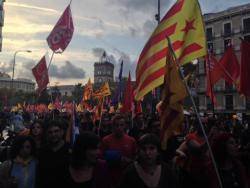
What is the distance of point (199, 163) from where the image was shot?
203 inches

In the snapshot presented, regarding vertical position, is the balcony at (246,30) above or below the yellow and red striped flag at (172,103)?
Answer: above

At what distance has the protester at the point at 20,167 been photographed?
4.22 meters

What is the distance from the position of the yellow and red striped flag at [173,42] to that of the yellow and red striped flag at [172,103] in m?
1.11

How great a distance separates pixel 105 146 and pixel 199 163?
1460mm

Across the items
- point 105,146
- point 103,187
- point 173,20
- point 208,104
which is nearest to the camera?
point 103,187

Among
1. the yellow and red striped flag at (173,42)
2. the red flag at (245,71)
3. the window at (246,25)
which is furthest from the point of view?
the window at (246,25)

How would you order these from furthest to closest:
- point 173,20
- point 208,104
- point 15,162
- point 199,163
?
1. point 208,104
2. point 173,20
3. point 199,163
4. point 15,162

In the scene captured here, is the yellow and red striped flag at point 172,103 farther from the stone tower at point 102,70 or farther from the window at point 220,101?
the stone tower at point 102,70

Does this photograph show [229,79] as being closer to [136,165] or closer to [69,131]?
[69,131]

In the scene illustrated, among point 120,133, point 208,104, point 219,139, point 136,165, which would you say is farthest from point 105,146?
point 208,104

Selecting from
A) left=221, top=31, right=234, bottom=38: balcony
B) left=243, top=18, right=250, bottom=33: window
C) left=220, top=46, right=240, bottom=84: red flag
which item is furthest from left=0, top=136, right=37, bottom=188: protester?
left=221, top=31, right=234, bottom=38: balcony

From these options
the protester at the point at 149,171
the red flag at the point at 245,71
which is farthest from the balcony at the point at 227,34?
the protester at the point at 149,171

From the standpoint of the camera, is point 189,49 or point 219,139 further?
point 189,49

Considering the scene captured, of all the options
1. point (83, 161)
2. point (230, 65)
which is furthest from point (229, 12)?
point (83, 161)
